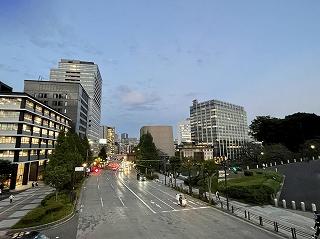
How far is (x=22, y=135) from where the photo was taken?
213ft

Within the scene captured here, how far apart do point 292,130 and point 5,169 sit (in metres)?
100

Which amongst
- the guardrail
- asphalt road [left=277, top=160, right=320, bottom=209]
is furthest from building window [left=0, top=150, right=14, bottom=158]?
asphalt road [left=277, top=160, right=320, bottom=209]

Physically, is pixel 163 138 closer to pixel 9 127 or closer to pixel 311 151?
pixel 311 151

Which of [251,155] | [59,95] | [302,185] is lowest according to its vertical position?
[302,185]

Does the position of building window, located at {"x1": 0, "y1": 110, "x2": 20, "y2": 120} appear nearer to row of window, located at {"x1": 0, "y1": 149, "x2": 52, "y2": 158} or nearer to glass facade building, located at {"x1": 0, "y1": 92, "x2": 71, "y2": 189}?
→ glass facade building, located at {"x1": 0, "y1": 92, "x2": 71, "y2": 189}

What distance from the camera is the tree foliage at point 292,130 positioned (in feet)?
374

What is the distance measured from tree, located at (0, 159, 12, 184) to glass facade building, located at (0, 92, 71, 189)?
13.1 ft

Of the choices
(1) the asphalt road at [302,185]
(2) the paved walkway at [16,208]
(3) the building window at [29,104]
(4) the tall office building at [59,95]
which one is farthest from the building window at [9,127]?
(1) the asphalt road at [302,185]

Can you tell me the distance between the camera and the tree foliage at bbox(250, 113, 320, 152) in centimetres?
11394

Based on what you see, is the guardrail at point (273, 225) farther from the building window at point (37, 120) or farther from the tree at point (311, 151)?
the tree at point (311, 151)

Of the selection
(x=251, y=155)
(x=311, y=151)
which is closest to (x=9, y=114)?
(x=251, y=155)

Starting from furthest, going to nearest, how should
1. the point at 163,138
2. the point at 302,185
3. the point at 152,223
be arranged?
the point at 163,138 → the point at 302,185 → the point at 152,223

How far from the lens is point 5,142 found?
6228cm

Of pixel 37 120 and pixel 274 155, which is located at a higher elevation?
pixel 37 120
